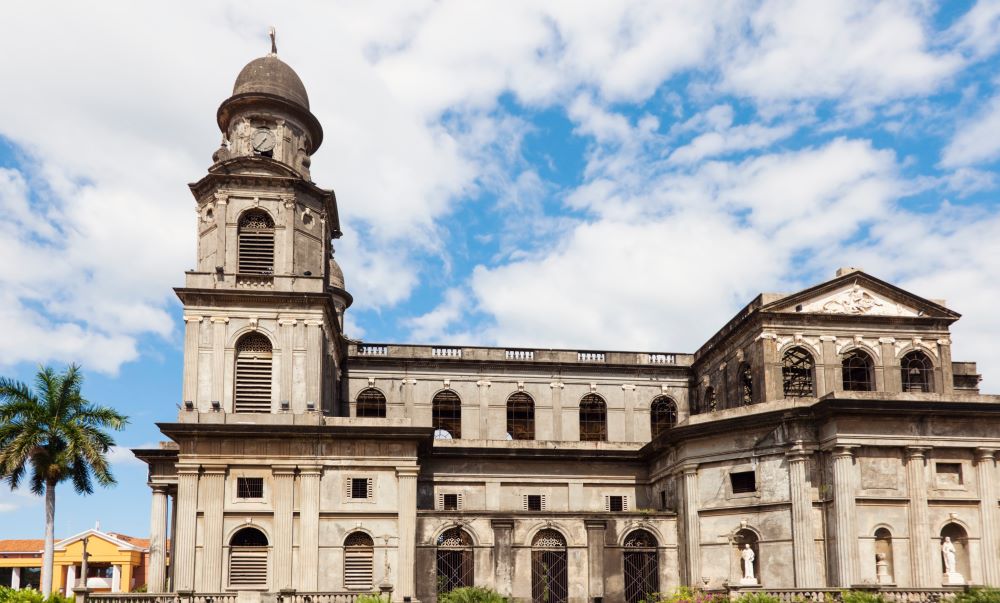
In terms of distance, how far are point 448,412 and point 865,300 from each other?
1862 centimetres

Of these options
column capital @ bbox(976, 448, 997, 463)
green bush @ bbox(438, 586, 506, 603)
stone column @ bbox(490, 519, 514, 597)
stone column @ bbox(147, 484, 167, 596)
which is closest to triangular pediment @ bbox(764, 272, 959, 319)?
column capital @ bbox(976, 448, 997, 463)

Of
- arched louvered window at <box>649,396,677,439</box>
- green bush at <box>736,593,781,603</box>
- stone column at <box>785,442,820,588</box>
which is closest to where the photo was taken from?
green bush at <box>736,593,781,603</box>

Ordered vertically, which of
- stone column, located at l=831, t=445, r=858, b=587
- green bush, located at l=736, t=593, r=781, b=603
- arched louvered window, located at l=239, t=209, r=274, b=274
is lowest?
green bush, located at l=736, t=593, r=781, b=603

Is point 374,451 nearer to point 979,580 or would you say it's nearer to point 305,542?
point 305,542

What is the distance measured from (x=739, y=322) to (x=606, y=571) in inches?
473

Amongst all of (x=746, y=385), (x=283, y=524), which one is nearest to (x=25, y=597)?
(x=283, y=524)

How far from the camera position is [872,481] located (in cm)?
3088

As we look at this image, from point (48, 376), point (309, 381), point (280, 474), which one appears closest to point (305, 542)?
point (280, 474)

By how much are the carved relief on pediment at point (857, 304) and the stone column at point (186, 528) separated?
24731mm

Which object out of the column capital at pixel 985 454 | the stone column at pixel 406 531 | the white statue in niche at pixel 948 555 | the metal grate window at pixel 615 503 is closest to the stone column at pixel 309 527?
the stone column at pixel 406 531

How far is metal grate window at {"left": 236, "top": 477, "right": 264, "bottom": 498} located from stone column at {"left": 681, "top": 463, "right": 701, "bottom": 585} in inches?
617

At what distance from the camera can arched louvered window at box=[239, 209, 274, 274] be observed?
35.2 meters

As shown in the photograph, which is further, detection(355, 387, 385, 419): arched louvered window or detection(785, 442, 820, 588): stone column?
detection(355, 387, 385, 419): arched louvered window

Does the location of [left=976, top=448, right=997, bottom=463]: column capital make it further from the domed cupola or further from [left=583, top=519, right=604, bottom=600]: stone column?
the domed cupola
